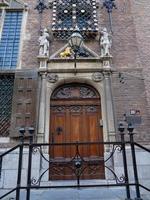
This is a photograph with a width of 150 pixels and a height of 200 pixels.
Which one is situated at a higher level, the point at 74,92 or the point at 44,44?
the point at 44,44

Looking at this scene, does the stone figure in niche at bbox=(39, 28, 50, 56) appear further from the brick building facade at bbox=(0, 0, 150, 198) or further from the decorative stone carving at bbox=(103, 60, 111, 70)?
the decorative stone carving at bbox=(103, 60, 111, 70)

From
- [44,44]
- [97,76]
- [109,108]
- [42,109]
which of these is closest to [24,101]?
[42,109]

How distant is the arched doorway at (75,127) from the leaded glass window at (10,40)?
213 cm

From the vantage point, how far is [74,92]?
9.10 m

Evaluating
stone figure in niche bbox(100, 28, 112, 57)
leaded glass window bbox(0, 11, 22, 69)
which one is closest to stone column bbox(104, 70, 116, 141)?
stone figure in niche bbox(100, 28, 112, 57)

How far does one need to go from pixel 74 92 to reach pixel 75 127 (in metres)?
1.31

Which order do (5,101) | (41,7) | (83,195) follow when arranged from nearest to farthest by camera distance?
(83,195) → (5,101) → (41,7)

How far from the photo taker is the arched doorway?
8.01m

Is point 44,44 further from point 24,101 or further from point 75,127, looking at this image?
point 75,127

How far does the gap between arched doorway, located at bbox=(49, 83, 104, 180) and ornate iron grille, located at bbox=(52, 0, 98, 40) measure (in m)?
2.22

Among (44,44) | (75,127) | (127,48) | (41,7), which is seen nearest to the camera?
(75,127)

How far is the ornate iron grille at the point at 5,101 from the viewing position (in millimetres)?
8415

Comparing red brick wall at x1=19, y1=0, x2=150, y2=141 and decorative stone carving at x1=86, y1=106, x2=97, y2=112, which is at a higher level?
red brick wall at x1=19, y1=0, x2=150, y2=141

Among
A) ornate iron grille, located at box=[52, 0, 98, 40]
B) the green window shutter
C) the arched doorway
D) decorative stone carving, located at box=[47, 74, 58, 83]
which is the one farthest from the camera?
ornate iron grille, located at box=[52, 0, 98, 40]
